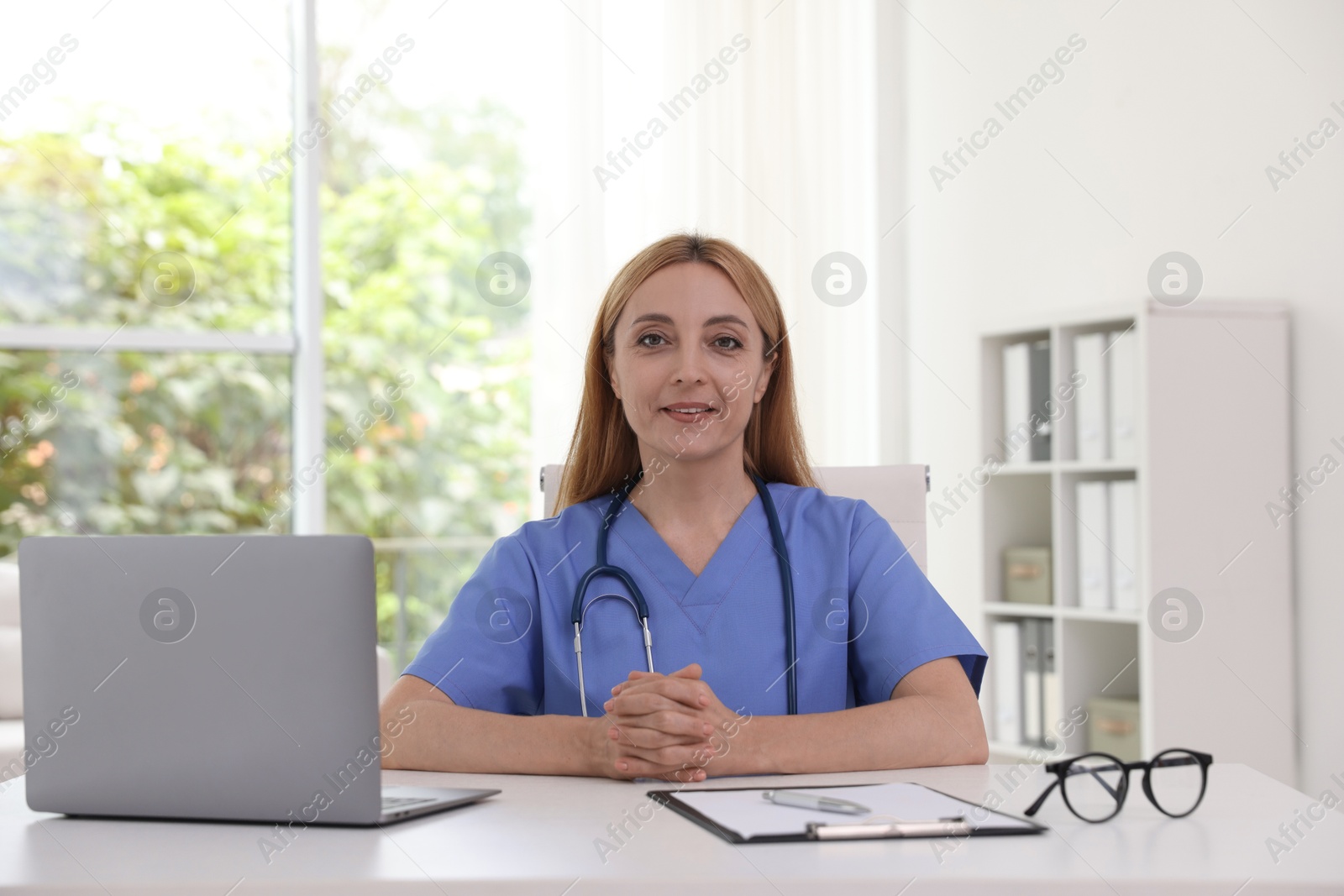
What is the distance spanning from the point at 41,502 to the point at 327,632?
2897 millimetres

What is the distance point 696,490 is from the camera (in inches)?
58.9

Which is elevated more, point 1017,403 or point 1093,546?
point 1017,403

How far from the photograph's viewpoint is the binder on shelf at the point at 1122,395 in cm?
238

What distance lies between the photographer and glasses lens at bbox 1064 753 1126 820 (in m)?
0.89

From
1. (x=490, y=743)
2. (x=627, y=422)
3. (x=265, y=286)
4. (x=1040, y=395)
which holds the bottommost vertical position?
(x=490, y=743)

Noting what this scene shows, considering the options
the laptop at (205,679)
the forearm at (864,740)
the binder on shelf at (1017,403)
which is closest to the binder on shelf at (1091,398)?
the binder on shelf at (1017,403)

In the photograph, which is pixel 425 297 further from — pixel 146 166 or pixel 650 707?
pixel 650 707

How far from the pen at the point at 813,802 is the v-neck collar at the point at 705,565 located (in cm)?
49

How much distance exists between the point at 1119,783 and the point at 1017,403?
1.92m

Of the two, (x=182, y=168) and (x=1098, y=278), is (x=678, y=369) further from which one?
(x=182, y=168)

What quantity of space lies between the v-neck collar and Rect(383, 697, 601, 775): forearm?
0.28 m

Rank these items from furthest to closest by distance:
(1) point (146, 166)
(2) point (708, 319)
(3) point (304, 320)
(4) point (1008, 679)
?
(3) point (304, 320), (1) point (146, 166), (4) point (1008, 679), (2) point (708, 319)

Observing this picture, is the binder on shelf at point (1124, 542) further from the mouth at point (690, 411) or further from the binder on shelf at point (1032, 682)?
the mouth at point (690, 411)

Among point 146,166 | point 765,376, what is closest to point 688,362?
point 765,376
